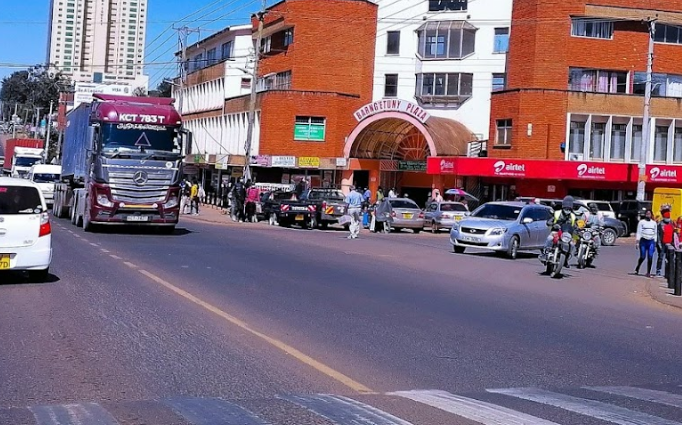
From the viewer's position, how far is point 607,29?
5269cm

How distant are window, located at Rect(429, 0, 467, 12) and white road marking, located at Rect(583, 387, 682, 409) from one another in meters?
55.3

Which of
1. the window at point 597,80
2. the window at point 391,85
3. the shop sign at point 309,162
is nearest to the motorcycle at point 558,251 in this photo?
the window at point 597,80

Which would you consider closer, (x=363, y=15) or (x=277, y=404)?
(x=277, y=404)

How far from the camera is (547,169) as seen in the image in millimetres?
50406

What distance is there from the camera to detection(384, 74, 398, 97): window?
63.9 meters

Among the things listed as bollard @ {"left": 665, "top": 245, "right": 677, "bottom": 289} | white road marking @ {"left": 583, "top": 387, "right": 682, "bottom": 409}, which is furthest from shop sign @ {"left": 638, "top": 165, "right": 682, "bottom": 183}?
white road marking @ {"left": 583, "top": 387, "right": 682, "bottom": 409}

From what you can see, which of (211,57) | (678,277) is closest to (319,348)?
(678,277)

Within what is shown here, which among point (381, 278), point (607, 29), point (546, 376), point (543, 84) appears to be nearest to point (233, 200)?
point (543, 84)

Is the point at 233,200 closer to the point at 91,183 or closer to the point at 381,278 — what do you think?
the point at 91,183

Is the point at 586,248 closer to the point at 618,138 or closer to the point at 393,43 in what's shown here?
the point at 618,138

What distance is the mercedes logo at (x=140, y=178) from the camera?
27.3 metres

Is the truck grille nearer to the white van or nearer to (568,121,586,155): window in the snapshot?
the white van

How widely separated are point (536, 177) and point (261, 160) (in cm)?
1829

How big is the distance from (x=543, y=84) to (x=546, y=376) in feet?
145
